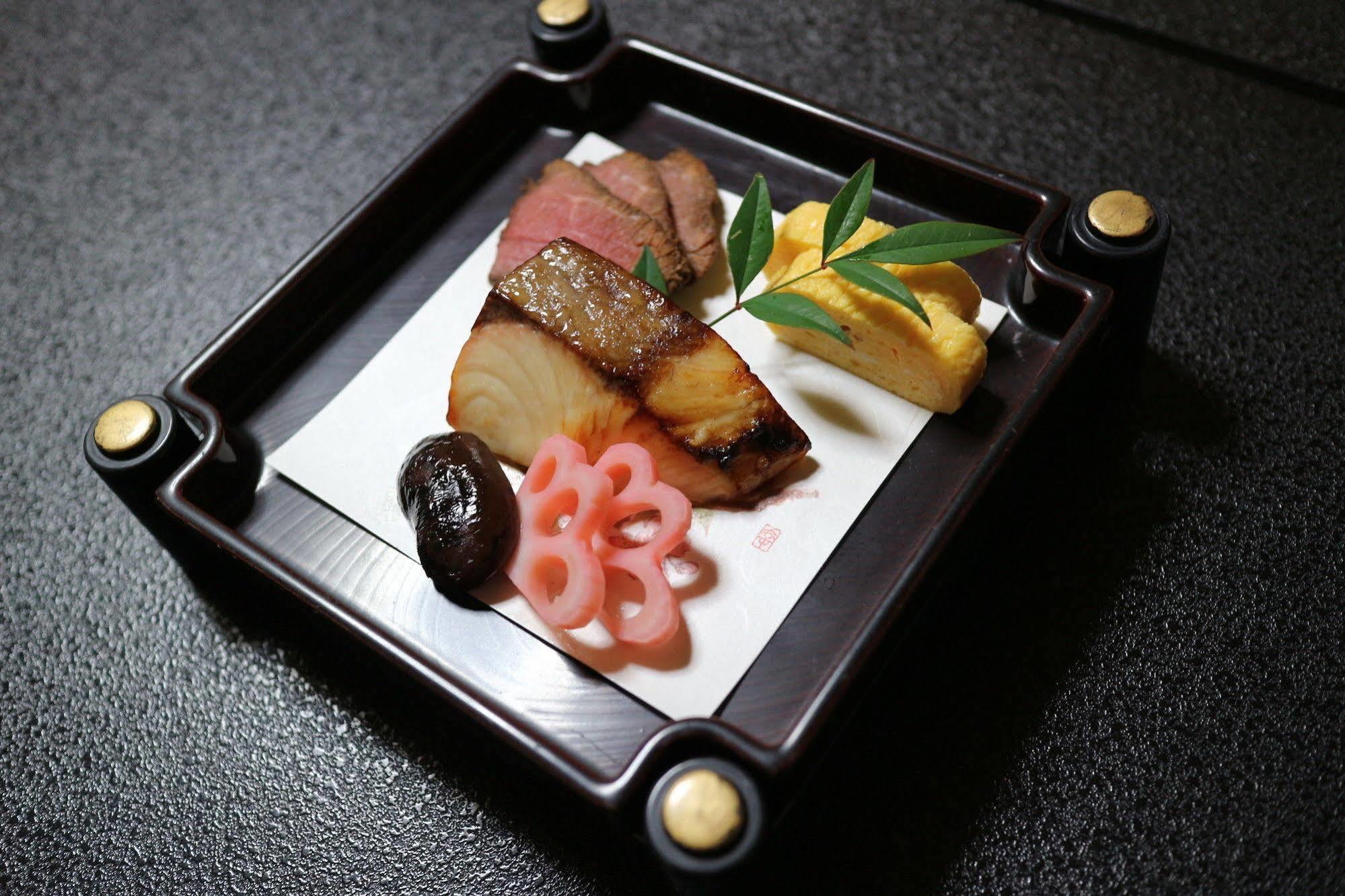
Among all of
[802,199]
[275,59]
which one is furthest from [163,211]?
[802,199]

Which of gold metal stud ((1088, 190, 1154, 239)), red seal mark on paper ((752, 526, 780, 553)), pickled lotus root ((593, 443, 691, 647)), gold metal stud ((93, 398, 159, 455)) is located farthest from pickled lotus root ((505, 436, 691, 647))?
gold metal stud ((1088, 190, 1154, 239))

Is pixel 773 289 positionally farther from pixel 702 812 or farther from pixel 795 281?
pixel 702 812

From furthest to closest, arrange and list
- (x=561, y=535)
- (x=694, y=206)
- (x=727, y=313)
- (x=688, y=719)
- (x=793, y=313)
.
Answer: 1. (x=694, y=206)
2. (x=727, y=313)
3. (x=793, y=313)
4. (x=561, y=535)
5. (x=688, y=719)

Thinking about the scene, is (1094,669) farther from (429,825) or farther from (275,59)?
(275,59)

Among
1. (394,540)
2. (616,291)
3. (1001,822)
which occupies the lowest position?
(1001,822)

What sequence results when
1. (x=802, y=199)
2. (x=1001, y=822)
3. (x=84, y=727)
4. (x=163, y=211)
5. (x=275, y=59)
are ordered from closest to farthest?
(x=1001, y=822)
(x=84, y=727)
(x=802, y=199)
(x=163, y=211)
(x=275, y=59)

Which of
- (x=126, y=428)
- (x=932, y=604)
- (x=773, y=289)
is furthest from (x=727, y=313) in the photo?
(x=126, y=428)

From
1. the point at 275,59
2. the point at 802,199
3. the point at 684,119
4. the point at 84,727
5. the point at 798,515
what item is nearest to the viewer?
the point at 798,515
